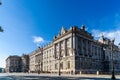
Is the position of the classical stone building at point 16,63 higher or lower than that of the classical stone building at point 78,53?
lower

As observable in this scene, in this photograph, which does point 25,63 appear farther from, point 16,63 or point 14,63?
point 14,63

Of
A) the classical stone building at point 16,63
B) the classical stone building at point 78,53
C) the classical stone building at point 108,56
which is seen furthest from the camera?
the classical stone building at point 16,63

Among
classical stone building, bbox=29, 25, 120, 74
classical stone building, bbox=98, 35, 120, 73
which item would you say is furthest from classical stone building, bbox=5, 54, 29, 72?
classical stone building, bbox=98, 35, 120, 73

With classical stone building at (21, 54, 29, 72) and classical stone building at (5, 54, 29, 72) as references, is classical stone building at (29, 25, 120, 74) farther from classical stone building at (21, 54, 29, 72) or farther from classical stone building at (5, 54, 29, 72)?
classical stone building at (5, 54, 29, 72)

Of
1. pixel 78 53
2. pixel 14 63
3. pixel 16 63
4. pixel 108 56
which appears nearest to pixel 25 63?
pixel 16 63

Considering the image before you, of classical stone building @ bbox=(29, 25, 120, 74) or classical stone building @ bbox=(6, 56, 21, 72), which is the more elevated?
classical stone building @ bbox=(29, 25, 120, 74)

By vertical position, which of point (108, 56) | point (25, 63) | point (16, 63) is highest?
point (108, 56)

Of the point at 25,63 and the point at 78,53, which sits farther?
the point at 25,63

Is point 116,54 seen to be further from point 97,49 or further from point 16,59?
point 16,59

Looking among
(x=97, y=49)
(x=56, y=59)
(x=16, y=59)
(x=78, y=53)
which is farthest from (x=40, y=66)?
(x=16, y=59)

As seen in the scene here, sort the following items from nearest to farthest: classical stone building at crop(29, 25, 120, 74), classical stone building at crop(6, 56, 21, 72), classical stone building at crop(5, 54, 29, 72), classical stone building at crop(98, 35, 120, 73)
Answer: classical stone building at crop(29, 25, 120, 74), classical stone building at crop(98, 35, 120, 73), classical stone building at crop(5, 54, 29, 72), classical stone building at crop(6, 56, 21, 72)

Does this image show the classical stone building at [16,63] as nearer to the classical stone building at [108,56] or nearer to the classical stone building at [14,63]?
the classical stone building at [14,63]

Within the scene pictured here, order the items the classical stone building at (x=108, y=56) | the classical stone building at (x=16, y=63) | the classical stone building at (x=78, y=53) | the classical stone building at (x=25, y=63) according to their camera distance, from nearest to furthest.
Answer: the classical stone building at (x=78, y=53) < the classical stone building at (x=108, y=56) < the classical stone building at (x=25, y=63) < the classical stone building at (x=16, y=63)

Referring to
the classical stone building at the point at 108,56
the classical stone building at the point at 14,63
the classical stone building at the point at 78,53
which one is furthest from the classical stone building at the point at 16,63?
the classical stone building at the point at 108,56
